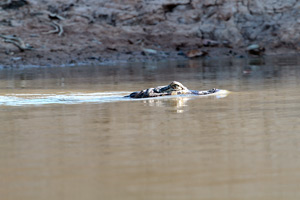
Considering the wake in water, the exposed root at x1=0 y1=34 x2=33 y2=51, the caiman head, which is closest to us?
the wake in water

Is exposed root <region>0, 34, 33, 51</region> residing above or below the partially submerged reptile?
above

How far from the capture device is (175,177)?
4.21 meters

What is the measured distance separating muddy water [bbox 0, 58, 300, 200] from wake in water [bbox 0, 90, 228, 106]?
18mm

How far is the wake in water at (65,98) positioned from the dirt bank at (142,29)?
10.6 meters

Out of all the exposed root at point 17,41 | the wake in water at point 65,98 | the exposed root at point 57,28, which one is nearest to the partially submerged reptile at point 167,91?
the wake in water at point 65,98

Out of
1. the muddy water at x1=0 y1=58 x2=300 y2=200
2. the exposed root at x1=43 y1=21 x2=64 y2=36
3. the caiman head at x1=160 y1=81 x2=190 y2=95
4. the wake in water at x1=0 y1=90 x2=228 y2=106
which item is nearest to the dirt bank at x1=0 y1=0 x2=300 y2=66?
the exposed root at x1=43 y1=21 x2=64 y2=36

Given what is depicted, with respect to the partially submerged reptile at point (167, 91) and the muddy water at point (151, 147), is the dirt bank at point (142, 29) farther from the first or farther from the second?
the muddy water at point (151, 147)

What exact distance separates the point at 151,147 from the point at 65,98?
4.66 meters

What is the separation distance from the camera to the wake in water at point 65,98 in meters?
9.33

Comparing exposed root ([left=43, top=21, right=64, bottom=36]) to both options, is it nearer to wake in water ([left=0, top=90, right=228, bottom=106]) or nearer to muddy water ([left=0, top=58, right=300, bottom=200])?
wake in water ([left=0, top=90, right=228, bottom=106])

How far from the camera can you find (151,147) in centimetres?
530

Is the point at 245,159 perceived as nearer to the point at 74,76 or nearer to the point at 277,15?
the point at 74,76

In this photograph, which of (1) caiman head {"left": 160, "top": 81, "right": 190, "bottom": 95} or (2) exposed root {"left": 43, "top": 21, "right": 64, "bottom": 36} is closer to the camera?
(1) caiman head {"left": 160, "top": 81, "right": 190, "bottom": 95}

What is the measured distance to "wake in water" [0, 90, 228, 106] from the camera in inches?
367
